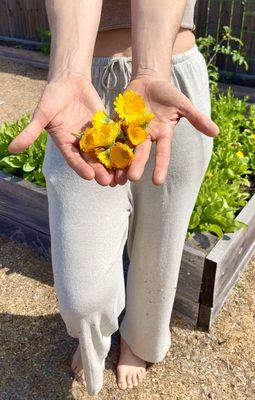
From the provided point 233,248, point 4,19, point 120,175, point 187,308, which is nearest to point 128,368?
point 187,308

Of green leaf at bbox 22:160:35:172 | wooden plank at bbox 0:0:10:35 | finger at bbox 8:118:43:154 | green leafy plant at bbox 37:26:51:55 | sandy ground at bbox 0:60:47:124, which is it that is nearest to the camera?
finger at bbox 8:118:43:154

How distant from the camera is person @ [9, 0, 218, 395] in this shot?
4.34 feet

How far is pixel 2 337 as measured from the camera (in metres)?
2.32

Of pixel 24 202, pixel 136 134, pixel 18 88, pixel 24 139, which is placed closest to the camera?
pixel 24 139

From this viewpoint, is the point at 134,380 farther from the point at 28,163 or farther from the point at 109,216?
the point at 28,163

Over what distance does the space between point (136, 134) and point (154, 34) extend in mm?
285

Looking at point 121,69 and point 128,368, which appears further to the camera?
point 128,368

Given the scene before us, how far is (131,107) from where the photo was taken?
1.32m

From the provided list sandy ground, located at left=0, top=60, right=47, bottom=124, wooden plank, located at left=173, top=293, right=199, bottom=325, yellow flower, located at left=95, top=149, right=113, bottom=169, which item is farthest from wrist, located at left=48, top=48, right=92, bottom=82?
sandy ground, located at left=0, top=60, right=47, bottom=124

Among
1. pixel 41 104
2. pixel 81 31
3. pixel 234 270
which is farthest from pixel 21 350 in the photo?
pixel 81 31

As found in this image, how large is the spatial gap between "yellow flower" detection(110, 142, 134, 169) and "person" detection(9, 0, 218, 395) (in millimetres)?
24

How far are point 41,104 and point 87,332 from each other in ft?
2.47

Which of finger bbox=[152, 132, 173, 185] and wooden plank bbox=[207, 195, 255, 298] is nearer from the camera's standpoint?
finger bbox=[152, 132, 173, 185]

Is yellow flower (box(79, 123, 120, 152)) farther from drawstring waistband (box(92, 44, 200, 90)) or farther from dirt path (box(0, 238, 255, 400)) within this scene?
dirt path (box(0, 238, 255, 400))
